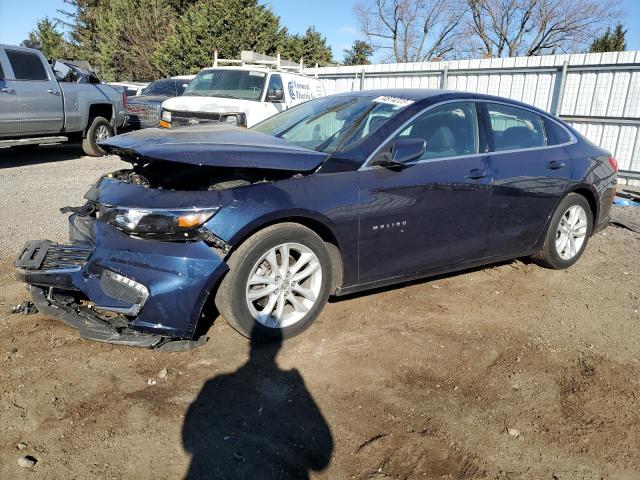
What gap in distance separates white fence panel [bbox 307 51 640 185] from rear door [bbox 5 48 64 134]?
8.00 metres

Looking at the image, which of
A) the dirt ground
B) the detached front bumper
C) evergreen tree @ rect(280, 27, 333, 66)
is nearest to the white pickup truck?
the dirt ground

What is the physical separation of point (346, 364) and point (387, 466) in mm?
933

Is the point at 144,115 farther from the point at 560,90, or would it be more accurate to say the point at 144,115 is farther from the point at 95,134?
the point at 560,90

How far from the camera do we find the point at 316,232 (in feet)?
12.0

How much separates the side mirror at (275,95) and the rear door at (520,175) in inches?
242

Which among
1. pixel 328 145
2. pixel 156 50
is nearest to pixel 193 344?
pixel 328 145

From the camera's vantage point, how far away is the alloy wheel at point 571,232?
5145 mm

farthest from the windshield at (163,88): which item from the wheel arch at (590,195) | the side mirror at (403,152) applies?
the side mirror at (403,152)

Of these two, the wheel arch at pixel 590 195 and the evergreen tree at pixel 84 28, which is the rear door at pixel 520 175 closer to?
the wheel arch at pixel 590 195

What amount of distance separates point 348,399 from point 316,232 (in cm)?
116

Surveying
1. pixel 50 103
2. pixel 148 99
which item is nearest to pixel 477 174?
pixel 50 103

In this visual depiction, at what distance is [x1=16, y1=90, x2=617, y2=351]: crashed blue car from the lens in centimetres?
315

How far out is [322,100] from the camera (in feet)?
16.2

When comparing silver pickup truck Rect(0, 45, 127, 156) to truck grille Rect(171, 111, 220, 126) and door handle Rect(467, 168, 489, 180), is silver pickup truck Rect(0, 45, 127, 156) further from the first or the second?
door handle Rect(467, 168, 489, 180)
